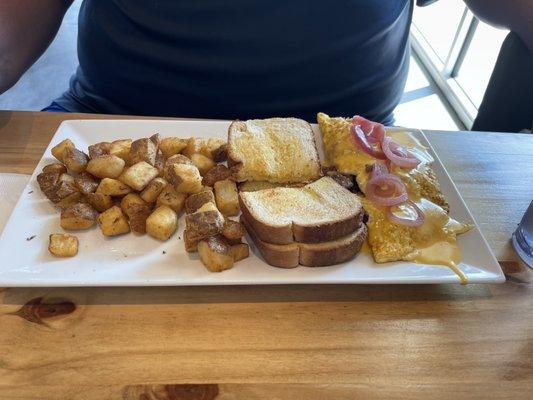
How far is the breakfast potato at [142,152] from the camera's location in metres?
1.10

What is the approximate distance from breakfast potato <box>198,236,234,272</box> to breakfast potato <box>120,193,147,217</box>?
190 mm

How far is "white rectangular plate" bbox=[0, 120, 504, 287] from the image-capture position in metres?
0.90

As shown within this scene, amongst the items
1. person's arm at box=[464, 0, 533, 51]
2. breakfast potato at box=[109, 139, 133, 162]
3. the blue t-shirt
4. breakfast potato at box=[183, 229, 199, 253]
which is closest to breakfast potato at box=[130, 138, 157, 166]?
breakfast potato at box=[109, 139, 133, 162]

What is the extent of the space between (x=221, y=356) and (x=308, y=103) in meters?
0.91

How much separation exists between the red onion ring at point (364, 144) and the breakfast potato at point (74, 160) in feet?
2.18

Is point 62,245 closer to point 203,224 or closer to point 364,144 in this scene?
point 203,224

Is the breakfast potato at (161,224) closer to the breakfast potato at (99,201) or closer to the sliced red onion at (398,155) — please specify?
the breakfast potato at (99,201)

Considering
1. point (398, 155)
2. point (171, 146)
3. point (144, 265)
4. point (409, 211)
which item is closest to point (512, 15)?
point (398, 155)

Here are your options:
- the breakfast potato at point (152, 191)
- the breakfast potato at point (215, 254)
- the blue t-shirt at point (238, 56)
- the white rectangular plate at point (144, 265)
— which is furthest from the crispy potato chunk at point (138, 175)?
the blue t-shirt at point (238, 56)

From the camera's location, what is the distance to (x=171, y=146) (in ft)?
3.91

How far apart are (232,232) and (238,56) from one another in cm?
64

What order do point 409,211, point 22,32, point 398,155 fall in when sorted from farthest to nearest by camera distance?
point 22,32 < point 398,155 < point 409,211

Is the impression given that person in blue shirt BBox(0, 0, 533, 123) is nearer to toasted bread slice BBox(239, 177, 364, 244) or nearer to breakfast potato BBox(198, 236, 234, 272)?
toasted bread slice BBox(239, 177, 364, 244)

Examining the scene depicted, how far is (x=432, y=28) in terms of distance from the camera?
13.8 ft
